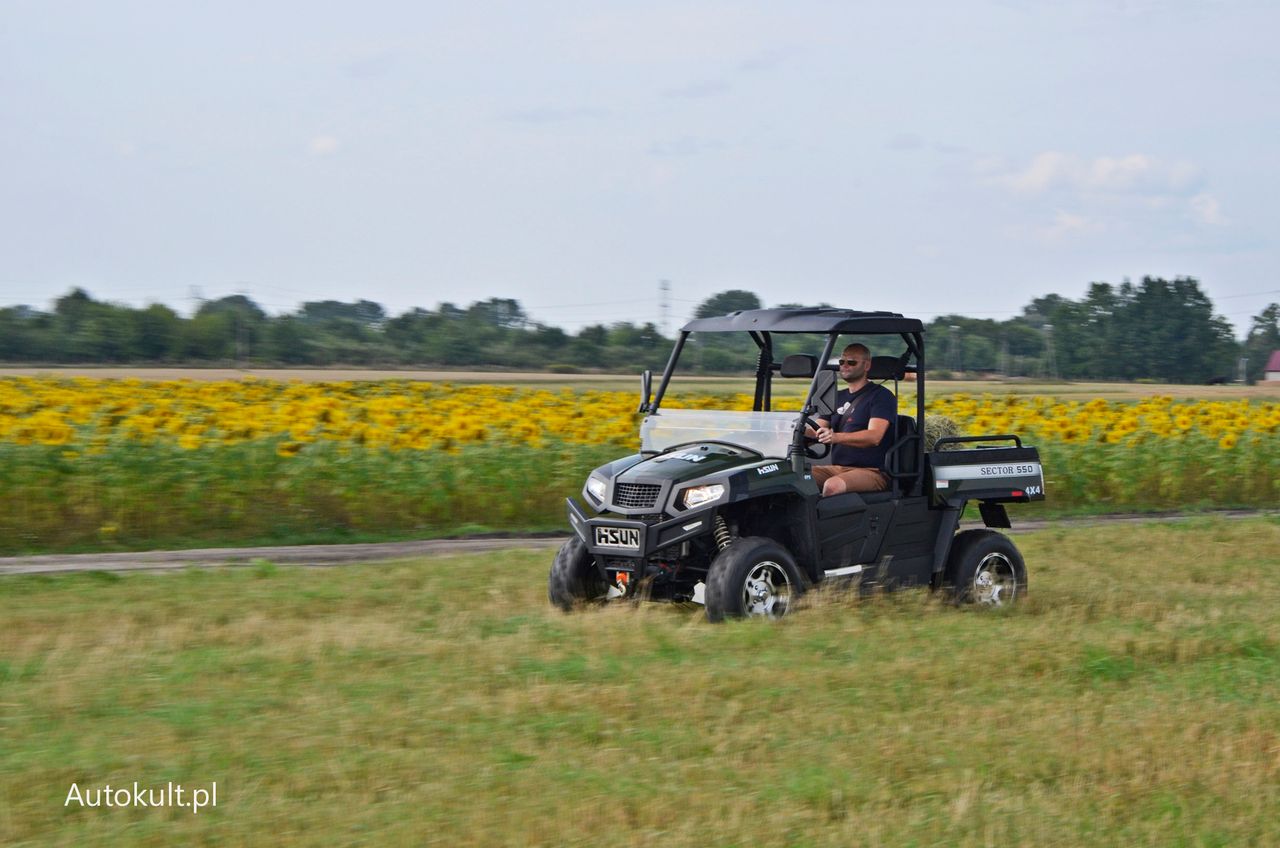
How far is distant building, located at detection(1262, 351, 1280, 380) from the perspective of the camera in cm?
8130


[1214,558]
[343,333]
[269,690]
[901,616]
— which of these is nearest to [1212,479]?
[1214,558]

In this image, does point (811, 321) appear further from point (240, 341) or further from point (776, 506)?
point (240, 341)

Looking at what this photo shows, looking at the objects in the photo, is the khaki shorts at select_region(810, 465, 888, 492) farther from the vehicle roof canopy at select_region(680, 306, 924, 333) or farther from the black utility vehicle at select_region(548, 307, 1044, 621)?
the vehicle roof canopy at select_region(680, 306, 924, 333)

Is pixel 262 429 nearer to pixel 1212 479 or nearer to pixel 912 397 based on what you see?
pixel 912 397

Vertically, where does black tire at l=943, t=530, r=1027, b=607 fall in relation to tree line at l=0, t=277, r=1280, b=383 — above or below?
below

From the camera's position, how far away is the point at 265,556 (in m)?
13.8

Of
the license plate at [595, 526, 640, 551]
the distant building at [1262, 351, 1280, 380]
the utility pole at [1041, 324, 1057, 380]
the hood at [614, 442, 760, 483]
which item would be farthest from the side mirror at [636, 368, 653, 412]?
the distant building at [1262, 351, 1280, 380]

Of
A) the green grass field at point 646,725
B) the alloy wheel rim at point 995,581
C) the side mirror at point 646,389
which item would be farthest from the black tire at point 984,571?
the side mirror at point 646,389

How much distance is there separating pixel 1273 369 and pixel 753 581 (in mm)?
83746

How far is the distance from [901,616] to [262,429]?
1039 cm

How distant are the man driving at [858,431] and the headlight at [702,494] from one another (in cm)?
108

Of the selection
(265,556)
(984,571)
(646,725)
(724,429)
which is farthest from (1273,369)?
(646,725)

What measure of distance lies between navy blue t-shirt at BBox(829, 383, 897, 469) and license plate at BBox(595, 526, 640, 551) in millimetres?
1941

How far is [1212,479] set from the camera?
22.1 meters
